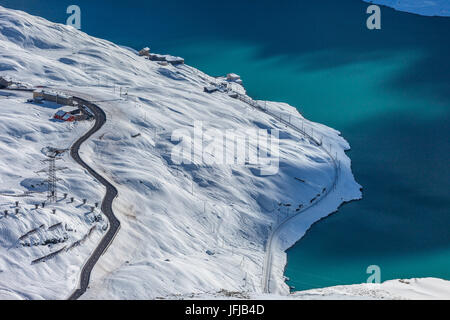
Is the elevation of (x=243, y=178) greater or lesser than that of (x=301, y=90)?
lesser

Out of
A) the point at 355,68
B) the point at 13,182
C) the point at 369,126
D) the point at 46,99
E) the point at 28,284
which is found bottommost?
the point at 28,284

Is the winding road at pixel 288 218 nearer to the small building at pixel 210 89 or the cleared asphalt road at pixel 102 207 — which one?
the small building at pixel 210 89

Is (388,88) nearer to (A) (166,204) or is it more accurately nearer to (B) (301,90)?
(B) (301,90)

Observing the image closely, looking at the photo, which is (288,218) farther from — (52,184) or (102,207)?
(52,184)

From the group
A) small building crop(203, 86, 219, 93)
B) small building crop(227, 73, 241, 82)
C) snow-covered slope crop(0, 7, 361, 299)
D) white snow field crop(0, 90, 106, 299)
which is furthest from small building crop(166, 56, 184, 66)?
white snow field crop(0, 90, 106, 299)

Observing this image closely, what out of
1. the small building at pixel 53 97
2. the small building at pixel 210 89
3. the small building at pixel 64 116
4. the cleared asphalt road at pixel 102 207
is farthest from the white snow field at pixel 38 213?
the small building at pixel 210 89

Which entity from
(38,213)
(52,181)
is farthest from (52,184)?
(38,213)

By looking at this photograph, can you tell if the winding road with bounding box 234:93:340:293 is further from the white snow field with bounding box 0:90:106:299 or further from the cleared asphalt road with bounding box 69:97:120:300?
the white snow field with bounding box 0:90:106:299

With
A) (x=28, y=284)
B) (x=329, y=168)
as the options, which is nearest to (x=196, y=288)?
(x=28, y=284)
